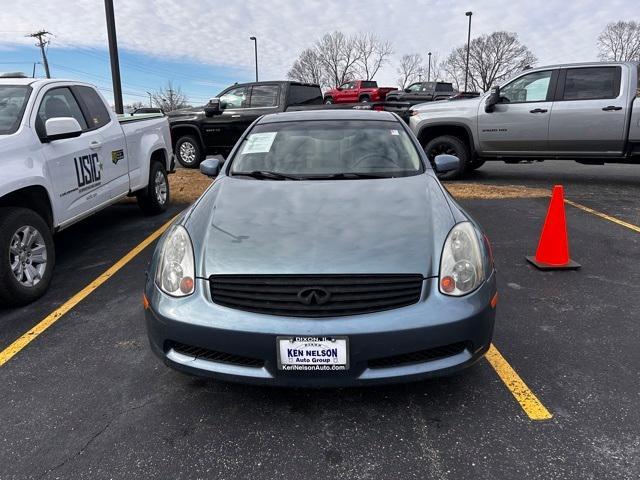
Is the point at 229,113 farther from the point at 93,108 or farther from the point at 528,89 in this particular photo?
the point at 528,89

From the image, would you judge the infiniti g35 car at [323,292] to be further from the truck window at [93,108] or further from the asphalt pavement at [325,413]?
the truck window at [93,108]

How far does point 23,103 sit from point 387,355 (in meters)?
4.06

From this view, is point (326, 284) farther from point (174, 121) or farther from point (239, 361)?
point (174, 121)

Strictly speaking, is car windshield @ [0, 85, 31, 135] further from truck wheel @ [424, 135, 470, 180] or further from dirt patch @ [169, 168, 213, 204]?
truck wheel @ [424, 135, 470, 180]

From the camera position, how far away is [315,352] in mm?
2201

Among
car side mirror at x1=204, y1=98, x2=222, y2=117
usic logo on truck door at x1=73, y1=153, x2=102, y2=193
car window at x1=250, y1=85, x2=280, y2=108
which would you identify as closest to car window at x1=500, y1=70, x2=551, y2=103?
car window at x1=250, y1=85, x2=280, y2=108

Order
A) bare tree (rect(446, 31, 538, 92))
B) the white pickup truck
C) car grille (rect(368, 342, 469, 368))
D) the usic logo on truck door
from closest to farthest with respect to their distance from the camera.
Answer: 1. car grille (rect(368, 342, 469, 368))
2. the white pickup truck
3. the usic logo on truck door
4. bare tree (rect(446, 31, 538, 92))

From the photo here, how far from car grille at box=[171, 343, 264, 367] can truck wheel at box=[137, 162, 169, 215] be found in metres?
4.82

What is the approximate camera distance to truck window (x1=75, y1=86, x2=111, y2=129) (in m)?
5.36

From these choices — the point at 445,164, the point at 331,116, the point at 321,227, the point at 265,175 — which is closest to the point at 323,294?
the point at 321,227

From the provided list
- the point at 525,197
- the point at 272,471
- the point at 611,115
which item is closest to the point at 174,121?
the point at 525,197

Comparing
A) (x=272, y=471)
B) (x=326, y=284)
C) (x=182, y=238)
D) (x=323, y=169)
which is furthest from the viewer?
(x=323, y=169)

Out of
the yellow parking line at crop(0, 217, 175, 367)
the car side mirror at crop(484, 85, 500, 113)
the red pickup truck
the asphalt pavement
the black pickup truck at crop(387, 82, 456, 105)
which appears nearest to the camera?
the asphalt pavement

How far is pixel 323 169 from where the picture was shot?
3500mm
